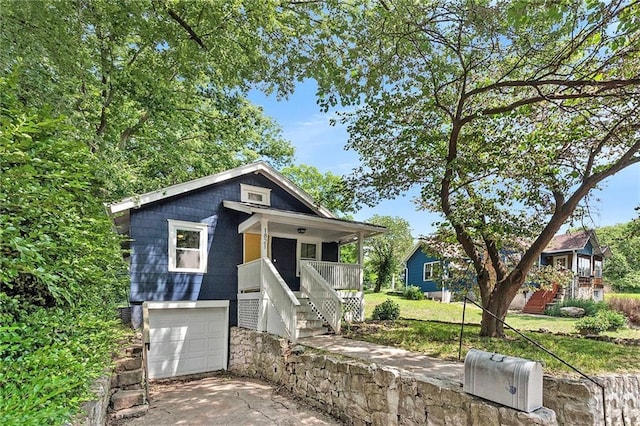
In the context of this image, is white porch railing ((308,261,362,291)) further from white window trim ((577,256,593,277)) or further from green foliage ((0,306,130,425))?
white window trim ((577,256,593,277))

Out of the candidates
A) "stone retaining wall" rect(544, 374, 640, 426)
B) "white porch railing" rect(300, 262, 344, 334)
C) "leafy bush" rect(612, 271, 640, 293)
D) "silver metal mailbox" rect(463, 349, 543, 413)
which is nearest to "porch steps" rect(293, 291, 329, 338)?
"white porch railing" rect(300, 262, 344, 334)

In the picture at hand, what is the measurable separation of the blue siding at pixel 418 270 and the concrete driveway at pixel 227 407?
18.3 m

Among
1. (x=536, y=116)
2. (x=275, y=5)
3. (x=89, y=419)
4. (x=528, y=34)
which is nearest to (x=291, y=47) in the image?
(x=275, y=5)

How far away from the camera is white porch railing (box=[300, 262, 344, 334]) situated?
877cm

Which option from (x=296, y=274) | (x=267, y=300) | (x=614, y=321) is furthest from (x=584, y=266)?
(x=267, y=300)

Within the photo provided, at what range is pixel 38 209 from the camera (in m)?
2.24

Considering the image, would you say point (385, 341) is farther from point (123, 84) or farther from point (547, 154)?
point (123, 84)

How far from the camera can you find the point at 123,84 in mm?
8609

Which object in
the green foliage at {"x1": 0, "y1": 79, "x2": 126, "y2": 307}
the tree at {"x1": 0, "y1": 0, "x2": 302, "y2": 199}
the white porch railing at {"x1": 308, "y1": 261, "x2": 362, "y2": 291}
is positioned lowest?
the white porch railing at {"x1": 308, "y1": 261, "x2": 362, "y2": 291}

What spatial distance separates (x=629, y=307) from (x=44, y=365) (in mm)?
19776

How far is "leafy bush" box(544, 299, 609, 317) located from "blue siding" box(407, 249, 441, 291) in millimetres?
7827

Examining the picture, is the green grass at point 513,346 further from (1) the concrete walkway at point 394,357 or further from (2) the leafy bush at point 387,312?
(2) the leafy bush at point 387,312

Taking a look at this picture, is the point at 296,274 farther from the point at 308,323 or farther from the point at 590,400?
the point at 590,400

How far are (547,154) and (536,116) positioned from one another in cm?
88
